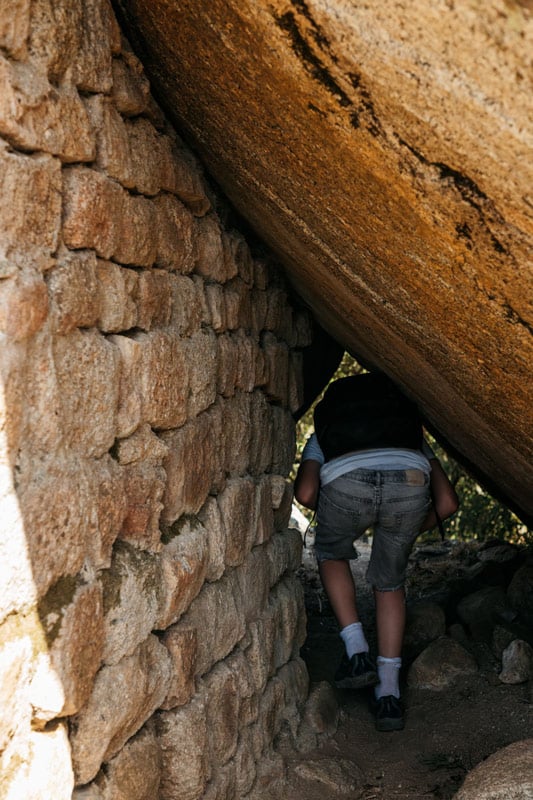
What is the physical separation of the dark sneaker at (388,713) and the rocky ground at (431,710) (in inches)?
1.5

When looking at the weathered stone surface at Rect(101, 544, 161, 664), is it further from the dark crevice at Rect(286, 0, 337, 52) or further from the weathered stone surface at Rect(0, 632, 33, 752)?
the dark crevice at Rect(286, 0, 337, 52)

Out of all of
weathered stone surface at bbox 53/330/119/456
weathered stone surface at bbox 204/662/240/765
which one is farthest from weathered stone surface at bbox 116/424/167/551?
weathered stone surface at bbox 204/662/240/765

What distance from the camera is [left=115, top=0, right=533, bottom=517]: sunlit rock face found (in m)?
1.69

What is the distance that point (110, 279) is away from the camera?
2129mm

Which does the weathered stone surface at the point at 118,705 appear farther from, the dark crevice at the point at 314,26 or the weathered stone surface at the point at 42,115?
the dark crevice at the point at 314,26

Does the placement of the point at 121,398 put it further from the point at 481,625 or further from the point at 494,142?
the point at 481,625

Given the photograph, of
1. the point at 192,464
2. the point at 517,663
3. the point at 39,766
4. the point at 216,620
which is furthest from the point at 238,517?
the point at 517,663

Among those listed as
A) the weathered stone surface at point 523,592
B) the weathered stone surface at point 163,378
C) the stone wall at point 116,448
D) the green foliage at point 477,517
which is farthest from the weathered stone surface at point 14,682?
the green foliage at point 477,517

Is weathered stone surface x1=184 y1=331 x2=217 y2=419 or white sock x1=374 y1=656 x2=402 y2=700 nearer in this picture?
weathered stone surface x1=184 y1=331 x2=217 y2=419

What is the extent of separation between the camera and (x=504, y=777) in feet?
8.18

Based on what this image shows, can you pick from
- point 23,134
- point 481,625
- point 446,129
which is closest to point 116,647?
point 23,134

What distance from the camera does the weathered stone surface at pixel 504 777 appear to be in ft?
7.88

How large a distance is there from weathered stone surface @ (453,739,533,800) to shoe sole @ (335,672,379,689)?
121 cm

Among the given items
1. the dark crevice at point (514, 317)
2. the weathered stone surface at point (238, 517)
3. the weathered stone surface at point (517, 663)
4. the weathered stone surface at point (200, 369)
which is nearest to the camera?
the dark crevice at point (514, 317)
